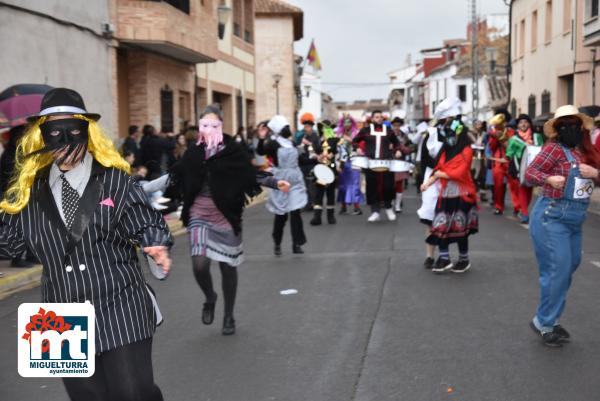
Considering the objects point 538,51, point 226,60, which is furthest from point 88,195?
point 538,51

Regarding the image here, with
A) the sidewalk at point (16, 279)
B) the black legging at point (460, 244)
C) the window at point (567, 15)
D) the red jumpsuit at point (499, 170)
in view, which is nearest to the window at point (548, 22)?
the window at point (567, 15)

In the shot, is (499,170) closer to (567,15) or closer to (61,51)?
(61,51)

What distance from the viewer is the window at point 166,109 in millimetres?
21578

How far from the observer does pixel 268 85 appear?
50344 mm

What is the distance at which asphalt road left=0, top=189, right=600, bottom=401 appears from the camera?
4.87 metres

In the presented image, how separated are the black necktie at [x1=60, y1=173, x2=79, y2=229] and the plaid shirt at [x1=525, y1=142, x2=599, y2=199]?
3587 mm

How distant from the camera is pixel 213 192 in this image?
6.12 m

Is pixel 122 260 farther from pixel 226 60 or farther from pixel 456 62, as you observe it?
pixel 456 62

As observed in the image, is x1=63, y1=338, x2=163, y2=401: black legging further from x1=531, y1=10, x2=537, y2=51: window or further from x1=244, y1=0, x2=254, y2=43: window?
x1=531, y1=10, x2=537, y2=51: window

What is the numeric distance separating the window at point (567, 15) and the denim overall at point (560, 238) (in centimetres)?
2311

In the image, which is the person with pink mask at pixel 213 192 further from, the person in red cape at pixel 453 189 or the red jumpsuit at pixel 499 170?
the red jumpsuit at pixel 499 170

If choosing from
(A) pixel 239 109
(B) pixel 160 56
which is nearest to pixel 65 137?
(B) pixel 160 56

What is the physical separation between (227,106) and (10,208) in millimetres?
27129

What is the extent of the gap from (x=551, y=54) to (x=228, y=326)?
25.9 m
